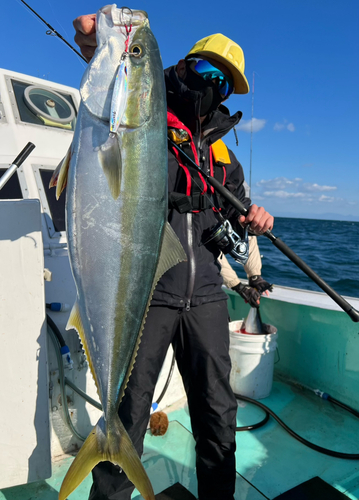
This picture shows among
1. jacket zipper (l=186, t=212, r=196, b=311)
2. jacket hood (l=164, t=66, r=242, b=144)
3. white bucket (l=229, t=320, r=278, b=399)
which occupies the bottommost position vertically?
white bucket (l=229, t=320, r=278, b=399)

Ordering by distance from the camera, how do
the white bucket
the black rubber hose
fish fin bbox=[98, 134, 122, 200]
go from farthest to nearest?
the white bucket < the black rubber hose < fish fin bbox=[98, 134, 122, 200]

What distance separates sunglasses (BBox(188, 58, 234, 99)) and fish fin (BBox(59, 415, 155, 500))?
2.13 metres

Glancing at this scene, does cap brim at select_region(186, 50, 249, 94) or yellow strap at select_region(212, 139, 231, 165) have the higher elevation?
cap brim at select_region(186, 50, 249, 94)

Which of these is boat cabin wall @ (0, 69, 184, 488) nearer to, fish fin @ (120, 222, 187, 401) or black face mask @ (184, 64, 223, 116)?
fish fin @ (120, 222, 187, 401)

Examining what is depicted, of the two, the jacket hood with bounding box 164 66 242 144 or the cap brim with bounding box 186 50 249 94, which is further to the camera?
the cap brim with bounding box 186 50 249 94

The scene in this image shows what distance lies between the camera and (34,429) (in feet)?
7.25

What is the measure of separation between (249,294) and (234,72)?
98.8 inches

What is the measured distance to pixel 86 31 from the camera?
5.59 feet

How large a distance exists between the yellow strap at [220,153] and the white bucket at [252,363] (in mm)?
2094

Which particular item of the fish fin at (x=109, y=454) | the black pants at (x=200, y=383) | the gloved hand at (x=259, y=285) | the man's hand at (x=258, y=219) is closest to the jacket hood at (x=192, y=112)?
the man's hand at (x=258, y=219)

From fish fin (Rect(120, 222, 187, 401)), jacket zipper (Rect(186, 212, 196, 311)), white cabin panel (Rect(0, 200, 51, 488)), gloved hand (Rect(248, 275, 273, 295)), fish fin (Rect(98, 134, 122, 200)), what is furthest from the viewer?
gloved hand (Rect(248, 275, 273, 295))

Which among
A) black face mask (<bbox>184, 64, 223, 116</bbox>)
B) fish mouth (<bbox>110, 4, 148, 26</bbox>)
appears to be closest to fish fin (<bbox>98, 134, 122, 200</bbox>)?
fish mouth (<bbox>110, 4, 148, 26</bbox>)

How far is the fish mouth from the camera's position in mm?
1550

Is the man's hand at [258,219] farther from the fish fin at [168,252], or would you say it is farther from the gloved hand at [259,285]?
the gloved hand at [259,285]
